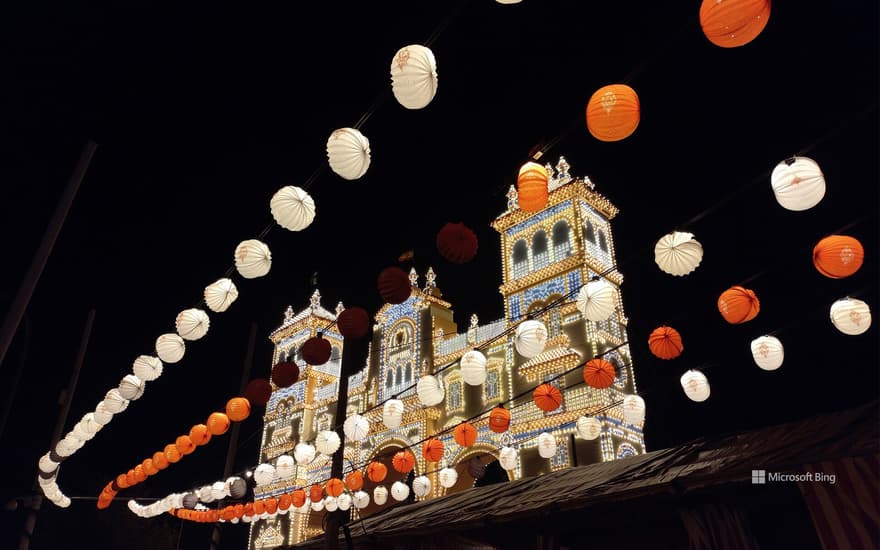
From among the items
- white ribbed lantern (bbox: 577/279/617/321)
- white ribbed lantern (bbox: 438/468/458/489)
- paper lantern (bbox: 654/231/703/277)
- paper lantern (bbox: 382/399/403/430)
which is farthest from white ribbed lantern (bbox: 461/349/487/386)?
white ribbed lantern (bbox: 438/468/458/489)

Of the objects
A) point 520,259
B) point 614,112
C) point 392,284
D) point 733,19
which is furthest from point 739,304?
point 520,259

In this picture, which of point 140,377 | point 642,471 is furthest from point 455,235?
point 140,377

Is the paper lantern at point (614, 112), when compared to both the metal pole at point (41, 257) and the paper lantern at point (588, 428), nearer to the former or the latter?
the metal pole at point (41, 257)

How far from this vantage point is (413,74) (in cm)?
494

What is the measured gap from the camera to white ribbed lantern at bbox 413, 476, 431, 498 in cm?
1862

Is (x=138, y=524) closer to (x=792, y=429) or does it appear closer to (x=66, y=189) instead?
(x=66, y=189)

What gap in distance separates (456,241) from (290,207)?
223 cm

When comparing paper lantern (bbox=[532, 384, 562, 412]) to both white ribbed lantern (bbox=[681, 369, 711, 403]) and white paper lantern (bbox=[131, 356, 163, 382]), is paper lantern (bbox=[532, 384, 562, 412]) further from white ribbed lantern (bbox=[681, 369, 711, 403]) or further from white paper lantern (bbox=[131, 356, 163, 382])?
white paper lantern (bbox=[131, 356, 163, 382])

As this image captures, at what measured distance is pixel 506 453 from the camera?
51.2 ft

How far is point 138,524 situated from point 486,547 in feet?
91.9

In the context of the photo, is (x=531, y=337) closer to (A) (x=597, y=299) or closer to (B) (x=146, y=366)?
(A) (x=597, y=299)

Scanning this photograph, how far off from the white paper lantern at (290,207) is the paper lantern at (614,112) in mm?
3737

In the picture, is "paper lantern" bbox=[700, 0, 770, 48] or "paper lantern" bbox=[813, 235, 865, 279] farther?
"paper lantern" bbox=[813, 235, 865, 279]

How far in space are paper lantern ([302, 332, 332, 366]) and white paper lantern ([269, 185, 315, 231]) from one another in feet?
9.31
